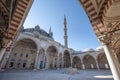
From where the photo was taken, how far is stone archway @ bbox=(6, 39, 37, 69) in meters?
20.6

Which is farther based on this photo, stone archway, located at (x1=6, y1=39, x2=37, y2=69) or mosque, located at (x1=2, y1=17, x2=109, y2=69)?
stone archway, located at (x1=6, y1=39, x2=37, y2=69)

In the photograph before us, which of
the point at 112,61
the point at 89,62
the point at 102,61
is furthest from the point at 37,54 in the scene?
the point at 102,61

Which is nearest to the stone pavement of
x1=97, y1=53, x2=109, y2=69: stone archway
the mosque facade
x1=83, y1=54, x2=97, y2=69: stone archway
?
the mosque facade

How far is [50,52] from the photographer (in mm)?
28125

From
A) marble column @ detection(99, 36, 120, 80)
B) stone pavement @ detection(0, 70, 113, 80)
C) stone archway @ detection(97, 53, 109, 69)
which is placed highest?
stone archway @ detection(97, 53, 109, 69)

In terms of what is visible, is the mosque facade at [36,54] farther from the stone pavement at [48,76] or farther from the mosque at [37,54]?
the stone pavement at [48,76]

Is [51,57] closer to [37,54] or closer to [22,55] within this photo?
[22,55]

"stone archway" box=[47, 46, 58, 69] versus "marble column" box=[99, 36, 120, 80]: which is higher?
"stone archway" box=[47, 46, 58, 69]

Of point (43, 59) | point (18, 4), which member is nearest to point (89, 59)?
point (43, 59)

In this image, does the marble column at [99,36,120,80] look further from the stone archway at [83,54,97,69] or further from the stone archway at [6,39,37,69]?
the stone archway at [83,54,97,69]

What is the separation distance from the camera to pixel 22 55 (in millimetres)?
22516

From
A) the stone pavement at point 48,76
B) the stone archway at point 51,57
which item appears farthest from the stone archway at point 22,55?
the stone pavement at point 48,76

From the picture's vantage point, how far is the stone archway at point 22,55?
20.6 meters

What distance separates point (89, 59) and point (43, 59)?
Answer: 15135 mm
